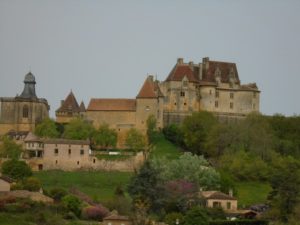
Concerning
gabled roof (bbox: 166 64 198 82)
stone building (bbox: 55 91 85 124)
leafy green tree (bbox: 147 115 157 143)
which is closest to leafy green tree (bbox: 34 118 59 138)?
stone building (bbox: 55 91 85 124)

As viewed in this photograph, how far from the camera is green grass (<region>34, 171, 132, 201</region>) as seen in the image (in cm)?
8456

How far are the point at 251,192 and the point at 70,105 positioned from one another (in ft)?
92.7

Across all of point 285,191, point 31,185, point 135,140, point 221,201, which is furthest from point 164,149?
point 285,191

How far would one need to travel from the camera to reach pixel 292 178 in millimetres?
77812

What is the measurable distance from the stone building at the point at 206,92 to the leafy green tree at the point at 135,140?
276 inches

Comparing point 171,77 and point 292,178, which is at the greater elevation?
point 171,77

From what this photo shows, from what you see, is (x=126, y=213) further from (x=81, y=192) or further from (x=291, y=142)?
(x=291, y=142)

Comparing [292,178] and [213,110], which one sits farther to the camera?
[213,110]

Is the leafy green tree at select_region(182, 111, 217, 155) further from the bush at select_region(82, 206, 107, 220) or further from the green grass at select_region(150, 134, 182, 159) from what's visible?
the bush at select_region(82, 206, 107, 220)

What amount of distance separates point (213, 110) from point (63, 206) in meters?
40.5

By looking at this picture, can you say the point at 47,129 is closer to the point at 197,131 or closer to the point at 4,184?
the point at 197,131

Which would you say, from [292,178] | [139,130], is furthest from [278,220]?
[139,130]

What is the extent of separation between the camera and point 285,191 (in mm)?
75812

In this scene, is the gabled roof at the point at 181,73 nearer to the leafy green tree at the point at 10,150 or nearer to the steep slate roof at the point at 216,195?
the leafy green tree at the point at 10,150
